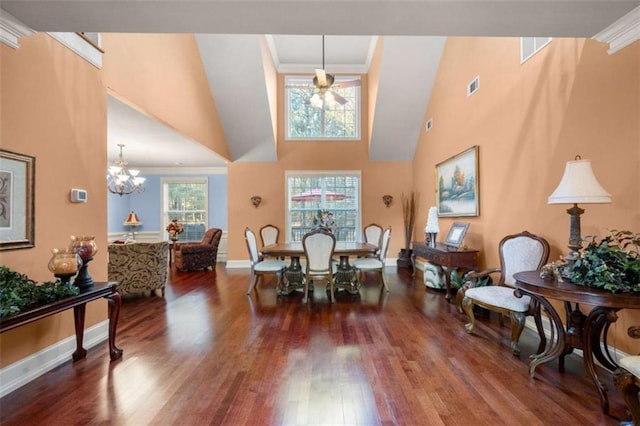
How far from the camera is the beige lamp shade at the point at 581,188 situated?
203 centimetres

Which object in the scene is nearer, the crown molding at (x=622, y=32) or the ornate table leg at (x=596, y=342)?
the ornate table leg at (x=596, y=342)

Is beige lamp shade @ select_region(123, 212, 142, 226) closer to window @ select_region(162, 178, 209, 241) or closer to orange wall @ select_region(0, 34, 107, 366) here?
window @ select_region(162, 178, 209, 241)

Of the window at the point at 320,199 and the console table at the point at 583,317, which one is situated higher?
the window at the point at 320,199

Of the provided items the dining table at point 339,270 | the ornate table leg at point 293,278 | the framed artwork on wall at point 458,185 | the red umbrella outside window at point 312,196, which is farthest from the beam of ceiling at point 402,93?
the ornate table leg at point 293,278

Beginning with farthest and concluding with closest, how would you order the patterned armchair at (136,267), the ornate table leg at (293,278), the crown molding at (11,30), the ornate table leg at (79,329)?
the ornate table leg at (293,278)
the patterned armchair at (136,267)
the ornate table leg at (79,329)
the crown molding at (11,30)

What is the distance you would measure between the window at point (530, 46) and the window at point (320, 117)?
409 centimetres

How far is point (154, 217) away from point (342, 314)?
692 centimetres

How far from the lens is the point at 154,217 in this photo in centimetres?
830

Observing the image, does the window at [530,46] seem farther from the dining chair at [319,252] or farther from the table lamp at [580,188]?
the dining chair at [319,252]

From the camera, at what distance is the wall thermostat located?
2.58 m

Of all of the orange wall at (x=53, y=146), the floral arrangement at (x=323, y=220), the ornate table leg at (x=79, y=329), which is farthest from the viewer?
the floral arrangement at (x=323, y=220)

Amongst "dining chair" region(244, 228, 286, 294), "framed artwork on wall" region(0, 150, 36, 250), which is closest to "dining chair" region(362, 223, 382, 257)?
"dining chair" region(244, 228, 286, 294)

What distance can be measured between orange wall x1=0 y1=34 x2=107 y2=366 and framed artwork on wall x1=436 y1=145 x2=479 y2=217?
15.0 feet

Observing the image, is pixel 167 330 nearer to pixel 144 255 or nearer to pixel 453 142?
pixel 144 255
